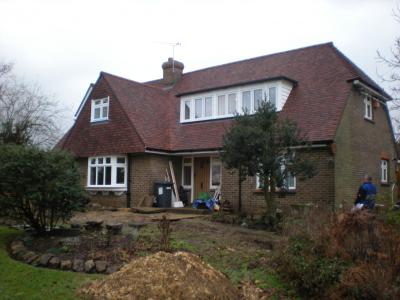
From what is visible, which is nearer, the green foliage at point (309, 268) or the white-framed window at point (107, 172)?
the green foliage at point (309, 268)

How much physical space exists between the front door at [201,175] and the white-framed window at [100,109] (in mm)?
5217

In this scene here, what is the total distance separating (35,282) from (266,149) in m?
7.79

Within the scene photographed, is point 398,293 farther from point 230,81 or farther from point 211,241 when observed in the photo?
point 230,81

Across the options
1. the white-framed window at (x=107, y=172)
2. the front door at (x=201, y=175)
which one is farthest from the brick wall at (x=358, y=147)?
the white-framed window at (x=107, y=172)

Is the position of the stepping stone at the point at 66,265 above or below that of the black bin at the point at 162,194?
below

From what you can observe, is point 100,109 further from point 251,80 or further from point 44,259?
point 44,259

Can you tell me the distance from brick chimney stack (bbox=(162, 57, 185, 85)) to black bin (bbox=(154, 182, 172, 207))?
8.46 meters

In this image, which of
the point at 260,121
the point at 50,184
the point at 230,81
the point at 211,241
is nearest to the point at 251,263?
the point at 211,241

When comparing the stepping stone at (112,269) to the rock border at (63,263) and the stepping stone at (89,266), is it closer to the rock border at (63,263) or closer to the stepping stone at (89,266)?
the rock border at (63,263)

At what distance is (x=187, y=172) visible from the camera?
69.0 feet

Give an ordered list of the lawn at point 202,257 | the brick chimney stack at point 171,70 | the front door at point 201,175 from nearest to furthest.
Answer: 1. the lawn at point 202,257
2. the front door at point 201,175
3. the brick chimney stack at point 171,70

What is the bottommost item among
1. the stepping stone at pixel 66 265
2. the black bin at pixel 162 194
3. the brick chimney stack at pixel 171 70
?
the stepping stone at pixel 66 265

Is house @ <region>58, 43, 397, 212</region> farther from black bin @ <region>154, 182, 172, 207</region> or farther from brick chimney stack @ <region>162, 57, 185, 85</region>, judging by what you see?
brick chimney stack @ <region>162, 57, 185, 85</region>

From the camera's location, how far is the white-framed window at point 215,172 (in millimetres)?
19578
